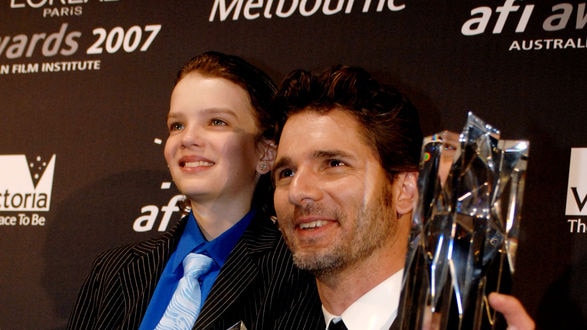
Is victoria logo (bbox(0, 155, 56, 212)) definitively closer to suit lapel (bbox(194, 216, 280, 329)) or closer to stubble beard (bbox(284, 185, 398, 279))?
suit lapel (bbox(194, 216, 280, 329))

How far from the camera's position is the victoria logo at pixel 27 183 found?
95.4 inches

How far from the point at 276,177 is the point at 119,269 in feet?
1.58

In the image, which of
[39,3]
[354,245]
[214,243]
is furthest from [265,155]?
[39,3]

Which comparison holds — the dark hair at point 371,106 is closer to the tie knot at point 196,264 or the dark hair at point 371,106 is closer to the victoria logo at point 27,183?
the tie knot at point 196,264

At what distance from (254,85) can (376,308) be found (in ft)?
2.16

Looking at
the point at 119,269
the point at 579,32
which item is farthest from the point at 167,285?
the point at 579,32

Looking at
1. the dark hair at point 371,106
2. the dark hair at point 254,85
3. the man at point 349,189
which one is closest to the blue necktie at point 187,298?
the dark hair at point 254,85

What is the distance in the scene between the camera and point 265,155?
6.39 feet

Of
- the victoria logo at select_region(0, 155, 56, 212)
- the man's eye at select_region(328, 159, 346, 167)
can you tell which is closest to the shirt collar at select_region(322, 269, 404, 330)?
the man's eye at select_region(328, 159, 346, 167)

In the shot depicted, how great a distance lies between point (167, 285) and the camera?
6.08ft

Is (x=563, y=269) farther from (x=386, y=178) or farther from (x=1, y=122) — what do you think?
(x=1, y=122)

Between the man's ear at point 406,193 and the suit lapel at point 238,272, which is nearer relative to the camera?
the man's ear at point 406,193

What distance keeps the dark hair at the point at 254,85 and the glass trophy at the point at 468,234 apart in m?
0.88

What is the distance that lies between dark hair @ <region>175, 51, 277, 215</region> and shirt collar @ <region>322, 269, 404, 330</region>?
0.47m
